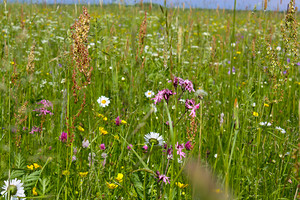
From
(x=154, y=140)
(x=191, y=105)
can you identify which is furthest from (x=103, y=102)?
(x=191, y=105)

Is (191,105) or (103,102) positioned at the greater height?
(191,105)

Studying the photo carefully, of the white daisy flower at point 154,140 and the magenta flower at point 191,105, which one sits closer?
the magenta flower at point 191,105

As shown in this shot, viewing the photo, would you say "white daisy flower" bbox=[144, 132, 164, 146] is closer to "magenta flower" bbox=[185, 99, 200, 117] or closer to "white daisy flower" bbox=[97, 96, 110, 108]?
"magenta flower" bbox=[185, 99, 200, 117]

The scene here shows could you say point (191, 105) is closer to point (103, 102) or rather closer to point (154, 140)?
point (154, 140)

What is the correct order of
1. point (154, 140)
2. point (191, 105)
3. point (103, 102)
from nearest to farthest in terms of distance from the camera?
1. point (191, 105)
2. point (154, 140)
3. point (103, 102)

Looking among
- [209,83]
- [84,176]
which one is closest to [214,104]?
[209,83]

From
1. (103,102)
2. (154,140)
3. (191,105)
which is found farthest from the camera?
(103,102)

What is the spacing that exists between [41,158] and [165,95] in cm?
A: 61

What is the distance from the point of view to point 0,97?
1911 mm

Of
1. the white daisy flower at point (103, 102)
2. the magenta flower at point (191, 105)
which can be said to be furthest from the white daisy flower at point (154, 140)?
the white daisy flower at point (103, 102)

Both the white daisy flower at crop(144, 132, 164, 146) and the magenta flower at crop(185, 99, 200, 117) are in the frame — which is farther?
the white daisy flower at crop(144, 132, 164, 146)

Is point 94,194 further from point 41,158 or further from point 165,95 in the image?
point 165,95

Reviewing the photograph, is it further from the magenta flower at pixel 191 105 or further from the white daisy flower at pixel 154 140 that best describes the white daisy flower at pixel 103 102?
the magenta flower at pixel 191 105

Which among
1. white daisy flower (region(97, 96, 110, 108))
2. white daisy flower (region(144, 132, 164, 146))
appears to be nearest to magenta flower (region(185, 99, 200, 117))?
white daisy flower (region(144, 132, 164, 146))
